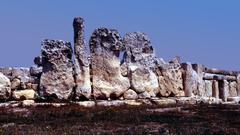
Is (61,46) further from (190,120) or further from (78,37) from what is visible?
(190,120)

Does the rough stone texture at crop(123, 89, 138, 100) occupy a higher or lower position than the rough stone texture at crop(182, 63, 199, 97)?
lower

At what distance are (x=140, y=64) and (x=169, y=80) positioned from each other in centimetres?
206

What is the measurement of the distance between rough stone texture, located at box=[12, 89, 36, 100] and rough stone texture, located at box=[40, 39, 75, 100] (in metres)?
0.48

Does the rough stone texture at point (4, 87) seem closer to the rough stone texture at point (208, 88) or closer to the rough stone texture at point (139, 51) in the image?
the rough stone texture at point (139, 51)

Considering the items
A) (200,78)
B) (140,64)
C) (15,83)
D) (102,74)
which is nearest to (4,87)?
(15,83)

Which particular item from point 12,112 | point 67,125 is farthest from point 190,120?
point 12,112

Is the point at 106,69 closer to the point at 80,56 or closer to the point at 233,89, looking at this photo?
the point at 80,56

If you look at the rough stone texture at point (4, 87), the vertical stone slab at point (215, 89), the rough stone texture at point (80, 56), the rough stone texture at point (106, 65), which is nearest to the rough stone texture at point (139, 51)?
the rough stone texture at point (106, 65)

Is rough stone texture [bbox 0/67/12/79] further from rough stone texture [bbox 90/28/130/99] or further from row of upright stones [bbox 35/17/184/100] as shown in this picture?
rough stone texture [bbox 90/28/130/99]

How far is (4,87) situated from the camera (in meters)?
21.9

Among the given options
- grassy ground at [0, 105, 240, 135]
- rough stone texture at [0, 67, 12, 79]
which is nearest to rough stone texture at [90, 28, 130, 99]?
grassy ground at [0, 105, 240, 135]

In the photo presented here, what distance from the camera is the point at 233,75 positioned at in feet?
113

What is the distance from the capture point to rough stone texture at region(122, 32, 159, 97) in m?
25.4

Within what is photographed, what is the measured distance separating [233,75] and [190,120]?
18544 mm
